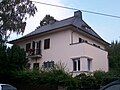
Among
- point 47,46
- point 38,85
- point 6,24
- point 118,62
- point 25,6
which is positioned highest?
point 25,6

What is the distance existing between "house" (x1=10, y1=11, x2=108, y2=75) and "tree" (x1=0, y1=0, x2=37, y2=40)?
10.2ft

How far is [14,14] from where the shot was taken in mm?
34156

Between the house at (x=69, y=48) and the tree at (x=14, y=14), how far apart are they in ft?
10.2

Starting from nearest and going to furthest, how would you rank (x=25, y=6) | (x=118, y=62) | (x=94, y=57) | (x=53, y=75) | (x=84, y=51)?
(x=53, y=75)
(x=118, y=62)
(x=84, y=51)
(x=94, y=57)
(x=25, y=6)

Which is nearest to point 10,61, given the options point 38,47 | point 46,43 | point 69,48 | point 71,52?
point 71,52

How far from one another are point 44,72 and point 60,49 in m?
9.13

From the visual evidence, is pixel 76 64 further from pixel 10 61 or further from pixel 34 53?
pixel 10 61

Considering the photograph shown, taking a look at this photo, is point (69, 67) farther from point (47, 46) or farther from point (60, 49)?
point (47, 46)

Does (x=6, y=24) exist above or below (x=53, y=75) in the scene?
above

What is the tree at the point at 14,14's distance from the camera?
3319 centimetres

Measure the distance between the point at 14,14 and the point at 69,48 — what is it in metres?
8.37

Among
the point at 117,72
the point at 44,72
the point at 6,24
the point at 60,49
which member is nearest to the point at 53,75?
the point at 44,72

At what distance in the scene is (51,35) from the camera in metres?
34.9

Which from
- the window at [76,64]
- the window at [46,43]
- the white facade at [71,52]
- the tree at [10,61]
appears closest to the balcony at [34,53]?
the white facade at [71,52]
